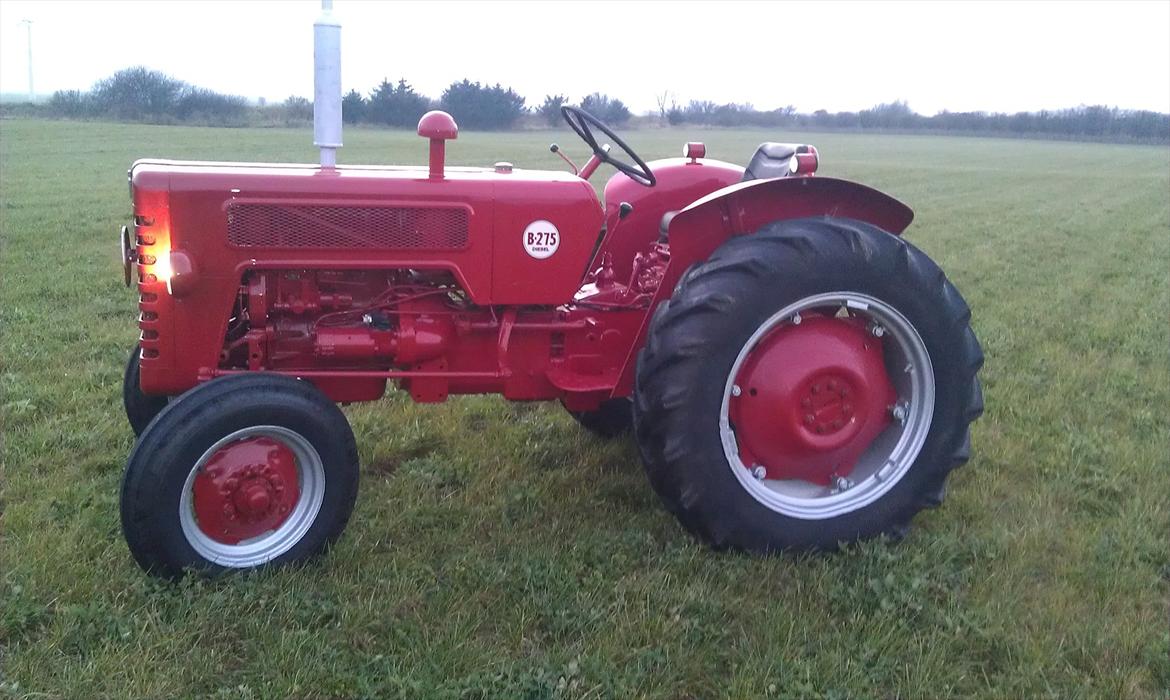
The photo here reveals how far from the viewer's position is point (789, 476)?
3484 millimetres

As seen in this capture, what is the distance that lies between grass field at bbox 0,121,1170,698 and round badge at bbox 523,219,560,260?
1.01 m

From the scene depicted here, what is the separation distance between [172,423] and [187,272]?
1.65 feet

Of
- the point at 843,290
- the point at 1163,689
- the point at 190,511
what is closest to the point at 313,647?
the point at 190,511

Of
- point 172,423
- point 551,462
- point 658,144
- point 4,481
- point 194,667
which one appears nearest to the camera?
point 194,667

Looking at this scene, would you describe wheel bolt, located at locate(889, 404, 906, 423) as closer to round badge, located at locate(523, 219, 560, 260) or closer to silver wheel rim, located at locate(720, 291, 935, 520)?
silver wheel rim, located at locate(720, 291, 935, 520)

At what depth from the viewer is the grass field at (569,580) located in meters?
2.65

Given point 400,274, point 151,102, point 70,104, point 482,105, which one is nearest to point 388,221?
point 400,274

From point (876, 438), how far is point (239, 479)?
2.25 meters

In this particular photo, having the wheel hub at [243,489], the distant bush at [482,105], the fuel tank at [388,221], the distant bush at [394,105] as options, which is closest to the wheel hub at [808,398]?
the fuel tank at [388,221]

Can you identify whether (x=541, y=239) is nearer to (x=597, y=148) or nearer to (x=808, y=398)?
(x=597, y=148)

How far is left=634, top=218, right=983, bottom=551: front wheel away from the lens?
314 cm

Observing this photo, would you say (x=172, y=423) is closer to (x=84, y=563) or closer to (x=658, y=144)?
(x=84, y=563)

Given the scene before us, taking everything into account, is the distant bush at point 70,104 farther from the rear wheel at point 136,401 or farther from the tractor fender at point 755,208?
the tractor fender at point 755,208

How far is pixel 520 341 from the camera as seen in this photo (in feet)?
11.7
